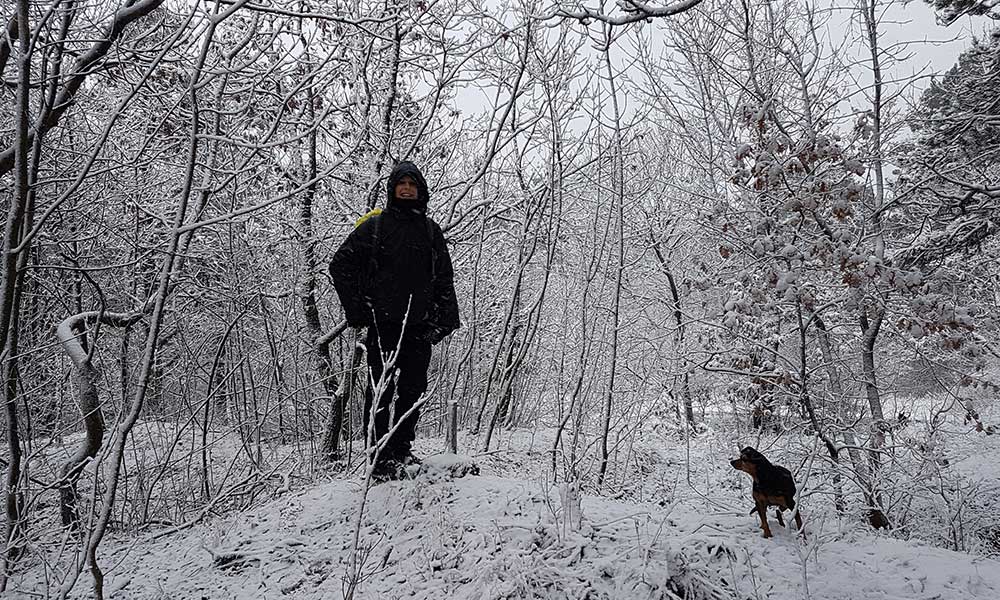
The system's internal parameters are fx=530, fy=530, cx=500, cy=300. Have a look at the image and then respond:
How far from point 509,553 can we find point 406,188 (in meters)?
2.23

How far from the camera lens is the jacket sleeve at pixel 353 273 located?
10.9 feet

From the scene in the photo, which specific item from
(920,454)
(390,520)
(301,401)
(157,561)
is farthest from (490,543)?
(301,401)

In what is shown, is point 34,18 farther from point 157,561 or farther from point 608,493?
point 608,493

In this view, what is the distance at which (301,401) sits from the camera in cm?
637

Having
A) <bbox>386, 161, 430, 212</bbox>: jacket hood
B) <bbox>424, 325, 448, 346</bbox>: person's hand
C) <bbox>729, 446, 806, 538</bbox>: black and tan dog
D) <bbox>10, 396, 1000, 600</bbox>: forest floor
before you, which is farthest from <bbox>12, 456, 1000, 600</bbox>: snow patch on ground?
<bbox>386, 161, 430, 212</bbox>: jacket hood

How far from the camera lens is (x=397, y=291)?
3.35m

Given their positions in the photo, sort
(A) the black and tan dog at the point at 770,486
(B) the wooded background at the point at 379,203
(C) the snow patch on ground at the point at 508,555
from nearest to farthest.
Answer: (C) the snow patch on ground at the point at 508,555 < (A) the black and tan dog at the point at 770,486 < (B) the wooded background at the point at 379,203

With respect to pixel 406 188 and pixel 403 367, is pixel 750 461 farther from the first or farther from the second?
pixel 406 188

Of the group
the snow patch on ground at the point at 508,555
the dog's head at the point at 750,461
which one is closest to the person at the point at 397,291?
the snow patch on ground at the point at 508,555

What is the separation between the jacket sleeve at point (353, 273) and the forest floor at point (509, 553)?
3.53ft

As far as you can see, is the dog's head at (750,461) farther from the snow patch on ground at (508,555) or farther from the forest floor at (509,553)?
the snow patch on ground at (508,555)

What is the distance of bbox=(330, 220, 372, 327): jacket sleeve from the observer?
333 centimetres

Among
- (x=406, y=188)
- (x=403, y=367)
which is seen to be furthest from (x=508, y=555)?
(x=406, y=188)

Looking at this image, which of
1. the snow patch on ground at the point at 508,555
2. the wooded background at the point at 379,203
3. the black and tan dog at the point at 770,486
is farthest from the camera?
the wooded background at the point at 379,203
